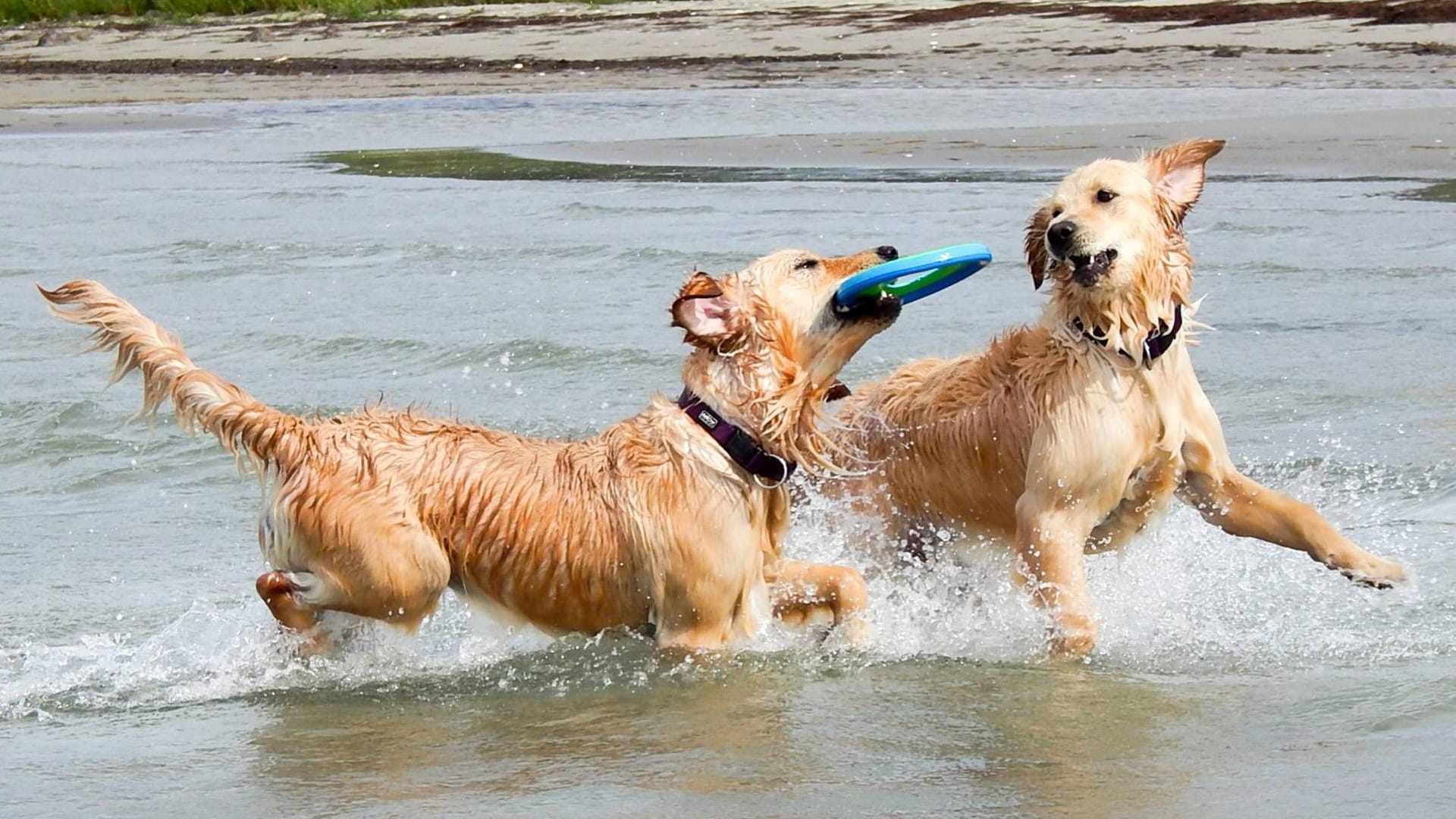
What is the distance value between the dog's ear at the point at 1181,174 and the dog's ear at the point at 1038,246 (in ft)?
1.12

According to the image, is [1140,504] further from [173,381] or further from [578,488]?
[173,381]

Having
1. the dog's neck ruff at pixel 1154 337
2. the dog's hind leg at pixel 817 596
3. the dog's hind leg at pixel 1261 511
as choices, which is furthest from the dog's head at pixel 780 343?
the dog's hind leg at pixel 1261 511

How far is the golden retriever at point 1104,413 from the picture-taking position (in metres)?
5.80

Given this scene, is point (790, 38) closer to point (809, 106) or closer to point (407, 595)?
point (809, 106)

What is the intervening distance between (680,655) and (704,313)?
38.4 inches

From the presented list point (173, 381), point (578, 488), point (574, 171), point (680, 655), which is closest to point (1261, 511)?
point (680, 655)

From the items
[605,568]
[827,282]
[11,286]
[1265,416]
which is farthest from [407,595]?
[11,286]

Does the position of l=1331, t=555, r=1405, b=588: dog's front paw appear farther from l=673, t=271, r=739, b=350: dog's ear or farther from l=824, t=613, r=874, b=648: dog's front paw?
l=673, t=271, r=739, b=350: dog's ear

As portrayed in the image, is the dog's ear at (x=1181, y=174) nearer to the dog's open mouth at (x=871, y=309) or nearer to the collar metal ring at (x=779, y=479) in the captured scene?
the dog's open mouth at (x=871, y=309)

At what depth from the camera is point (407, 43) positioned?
95.9ft

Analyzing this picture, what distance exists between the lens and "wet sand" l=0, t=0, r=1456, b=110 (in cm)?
2103

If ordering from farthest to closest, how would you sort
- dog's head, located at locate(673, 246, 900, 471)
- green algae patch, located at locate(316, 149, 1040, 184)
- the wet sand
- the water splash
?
1. the wet sand
2. green algae patch, located at locate(316, 149, 1040, 184)
3. the water splash
4. dog's head, located at locate(673, 246, 900, 471)

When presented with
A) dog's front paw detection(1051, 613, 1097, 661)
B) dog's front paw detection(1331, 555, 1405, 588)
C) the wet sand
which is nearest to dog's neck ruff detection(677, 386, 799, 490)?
dog's front paw detection(1051, 613, 1097, 661)

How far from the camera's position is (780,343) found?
224 inches
